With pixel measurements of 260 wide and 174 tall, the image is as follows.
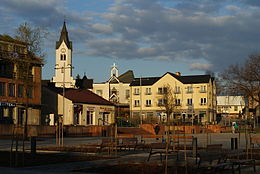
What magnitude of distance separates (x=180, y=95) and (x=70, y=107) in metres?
35.3

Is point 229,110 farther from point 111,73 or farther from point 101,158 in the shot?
point 101,158

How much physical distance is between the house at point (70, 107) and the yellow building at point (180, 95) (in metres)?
20.2

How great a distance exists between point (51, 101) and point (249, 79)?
30.5 m

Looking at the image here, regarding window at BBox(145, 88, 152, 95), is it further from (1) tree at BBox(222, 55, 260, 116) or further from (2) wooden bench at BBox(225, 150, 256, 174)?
(2) wooden bench at BBox(225, 150, 256, 174)

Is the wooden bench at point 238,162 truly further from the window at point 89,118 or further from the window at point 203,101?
the window at point 203,101

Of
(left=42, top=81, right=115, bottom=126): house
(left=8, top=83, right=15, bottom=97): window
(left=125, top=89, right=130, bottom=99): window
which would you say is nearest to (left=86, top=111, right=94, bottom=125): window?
(left=42, top=81, right=115, bottom=126): house

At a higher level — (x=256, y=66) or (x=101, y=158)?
(x=256, y=66)

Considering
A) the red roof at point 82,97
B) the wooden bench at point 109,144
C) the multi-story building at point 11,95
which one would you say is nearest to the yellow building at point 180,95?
the red roof at point 82,97

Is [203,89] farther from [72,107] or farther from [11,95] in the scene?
[11,95]

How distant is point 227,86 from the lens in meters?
60.0

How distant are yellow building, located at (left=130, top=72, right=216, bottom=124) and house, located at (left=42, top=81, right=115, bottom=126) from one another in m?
20.2

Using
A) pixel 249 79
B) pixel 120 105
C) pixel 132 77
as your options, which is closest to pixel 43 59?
pixel 249 79

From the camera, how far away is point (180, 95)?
3878 inches

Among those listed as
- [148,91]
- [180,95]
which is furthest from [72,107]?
[180,95]
